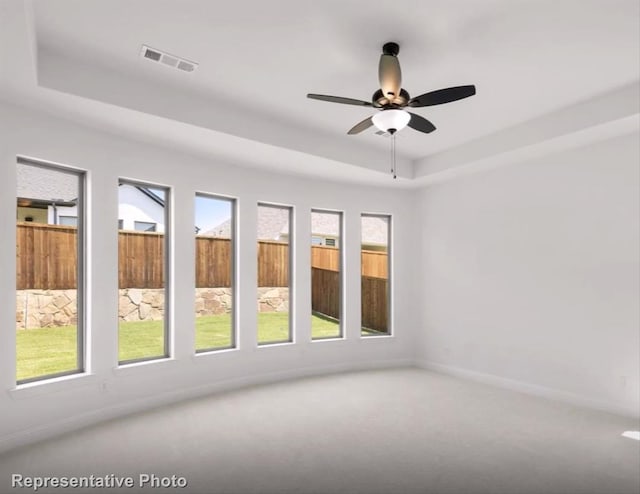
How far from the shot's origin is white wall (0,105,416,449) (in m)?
3.57

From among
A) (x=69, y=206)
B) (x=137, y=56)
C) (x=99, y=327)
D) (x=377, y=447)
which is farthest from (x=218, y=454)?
(x=137, y=56)

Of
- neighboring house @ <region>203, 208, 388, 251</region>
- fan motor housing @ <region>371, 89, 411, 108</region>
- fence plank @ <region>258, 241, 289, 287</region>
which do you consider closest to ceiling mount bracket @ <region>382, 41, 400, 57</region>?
fan motor housing @ <region>371, 89, 411, 108</region>

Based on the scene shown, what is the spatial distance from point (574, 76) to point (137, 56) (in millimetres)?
3553

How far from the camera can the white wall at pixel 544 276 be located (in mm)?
4398

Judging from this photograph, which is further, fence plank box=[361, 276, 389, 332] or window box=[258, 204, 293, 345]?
fence plank box=[361, 276, 389, 332]

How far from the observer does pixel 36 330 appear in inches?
154

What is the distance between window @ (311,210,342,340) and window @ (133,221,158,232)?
88.1 inches

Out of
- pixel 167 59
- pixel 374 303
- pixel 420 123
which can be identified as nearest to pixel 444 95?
pixel 420 123

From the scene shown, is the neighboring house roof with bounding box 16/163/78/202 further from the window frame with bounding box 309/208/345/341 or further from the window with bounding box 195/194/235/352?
the window frame with bounding box 309/208/345/341

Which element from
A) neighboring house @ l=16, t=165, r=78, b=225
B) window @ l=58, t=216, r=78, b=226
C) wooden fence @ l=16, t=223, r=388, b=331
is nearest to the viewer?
neighboring house @ l=16, t=165, r=78, b=225

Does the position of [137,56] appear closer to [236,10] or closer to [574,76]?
[236,10]

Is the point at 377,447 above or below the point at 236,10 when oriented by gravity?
below

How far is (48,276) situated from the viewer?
397cm

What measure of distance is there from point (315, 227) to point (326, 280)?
0.80m
